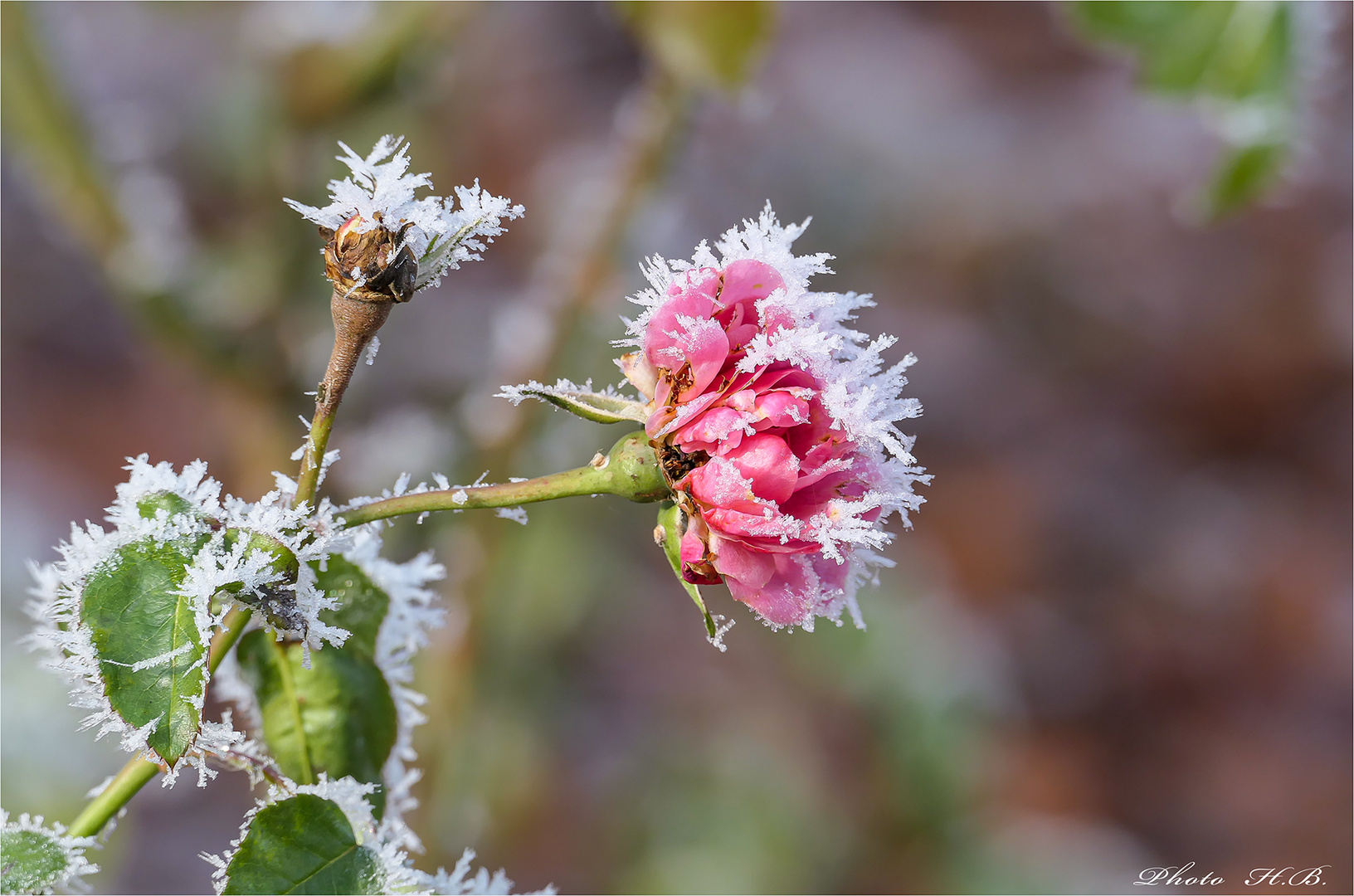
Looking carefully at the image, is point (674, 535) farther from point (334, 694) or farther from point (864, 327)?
point (864, 327)

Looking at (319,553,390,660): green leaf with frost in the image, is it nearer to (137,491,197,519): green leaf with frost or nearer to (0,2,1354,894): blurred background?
(137,491,197,519): green leaf with frost

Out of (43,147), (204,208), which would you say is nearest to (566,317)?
(43,147)

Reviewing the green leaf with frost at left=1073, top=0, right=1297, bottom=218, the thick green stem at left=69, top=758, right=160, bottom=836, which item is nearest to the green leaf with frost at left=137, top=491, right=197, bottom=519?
the thick green stem at left=69, top=758, right=160, bottom=836

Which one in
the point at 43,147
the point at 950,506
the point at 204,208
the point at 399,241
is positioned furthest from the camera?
the point at 950,506

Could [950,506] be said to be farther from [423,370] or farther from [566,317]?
[566,317]

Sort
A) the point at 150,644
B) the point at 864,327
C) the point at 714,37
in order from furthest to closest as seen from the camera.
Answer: the point at 864,327
the point at 714,37
the point at 150,644

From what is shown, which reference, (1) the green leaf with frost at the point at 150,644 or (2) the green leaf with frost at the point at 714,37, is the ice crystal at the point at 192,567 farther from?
(2) the green leaf with frost at the point at 714,37

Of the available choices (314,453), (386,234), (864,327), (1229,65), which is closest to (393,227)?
(386,234)
